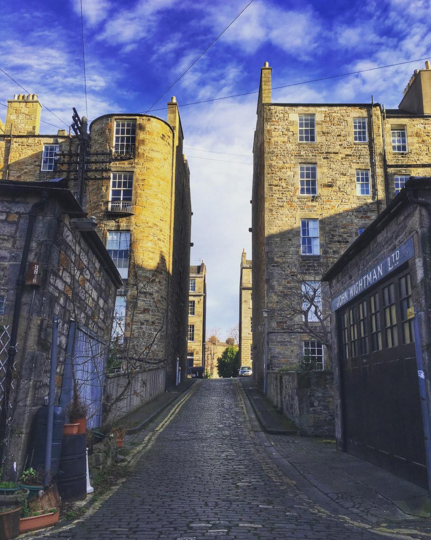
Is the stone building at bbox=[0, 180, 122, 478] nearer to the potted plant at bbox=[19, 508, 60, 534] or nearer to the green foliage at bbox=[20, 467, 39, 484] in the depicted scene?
the green foliage at bbox=[20, 467, 39, 484]

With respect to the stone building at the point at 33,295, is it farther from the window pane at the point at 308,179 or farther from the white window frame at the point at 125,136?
the window pane at the point at 308,179

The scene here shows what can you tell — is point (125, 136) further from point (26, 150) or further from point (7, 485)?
point (7, 485)

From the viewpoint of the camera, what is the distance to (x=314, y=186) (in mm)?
27844

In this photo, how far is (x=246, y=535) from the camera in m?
5.43

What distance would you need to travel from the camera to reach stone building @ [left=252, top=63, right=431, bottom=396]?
2581cm

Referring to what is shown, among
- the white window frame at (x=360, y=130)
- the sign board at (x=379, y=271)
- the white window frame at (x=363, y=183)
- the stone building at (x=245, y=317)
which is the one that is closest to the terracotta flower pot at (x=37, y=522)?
the sign board at (x=379, y=271)

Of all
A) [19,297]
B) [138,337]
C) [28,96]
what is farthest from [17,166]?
[19,297]

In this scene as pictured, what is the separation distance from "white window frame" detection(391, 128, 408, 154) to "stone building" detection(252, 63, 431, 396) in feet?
0.19

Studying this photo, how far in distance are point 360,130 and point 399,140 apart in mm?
2597

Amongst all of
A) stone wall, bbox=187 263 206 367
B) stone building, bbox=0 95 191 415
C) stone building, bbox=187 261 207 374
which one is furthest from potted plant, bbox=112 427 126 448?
stone wall, bbox=187 263 206 367

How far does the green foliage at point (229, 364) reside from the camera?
58.9 meters

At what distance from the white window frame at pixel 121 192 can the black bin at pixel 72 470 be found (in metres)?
20.3

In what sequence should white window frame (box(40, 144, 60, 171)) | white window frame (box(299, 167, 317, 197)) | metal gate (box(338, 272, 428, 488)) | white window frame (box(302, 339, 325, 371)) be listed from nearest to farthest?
metal gate (box(338, 272, 428, 488)) → white window frame (box(302, 339, 325, 371)) → white window frame (box(299, 167, 317, 197)) → white window frame (box(40, 144, 60, 171))

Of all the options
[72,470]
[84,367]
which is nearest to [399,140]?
[84,367]
